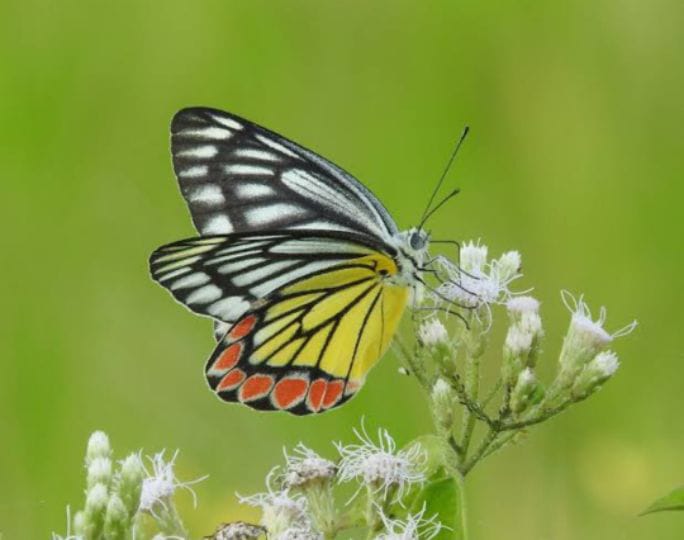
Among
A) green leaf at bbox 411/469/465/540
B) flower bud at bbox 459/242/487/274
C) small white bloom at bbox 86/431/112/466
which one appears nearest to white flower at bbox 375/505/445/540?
green leaf at bbox 411/469/465/540

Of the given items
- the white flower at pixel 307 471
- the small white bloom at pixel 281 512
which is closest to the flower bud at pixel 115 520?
the small white bloom at pixel 281 512

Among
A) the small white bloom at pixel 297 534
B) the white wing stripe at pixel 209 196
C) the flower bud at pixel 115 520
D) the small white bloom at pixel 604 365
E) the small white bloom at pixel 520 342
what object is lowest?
the small white bloom at pixel 297 534

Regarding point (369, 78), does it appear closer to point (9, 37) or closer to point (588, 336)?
point (9, 37)

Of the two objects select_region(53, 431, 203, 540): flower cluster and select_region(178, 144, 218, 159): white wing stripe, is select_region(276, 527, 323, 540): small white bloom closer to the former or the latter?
select_region(53, 431, 203, 540): flower cluster

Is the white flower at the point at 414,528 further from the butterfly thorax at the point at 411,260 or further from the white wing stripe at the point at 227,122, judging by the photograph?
the white wing stripe at the point at 227,122

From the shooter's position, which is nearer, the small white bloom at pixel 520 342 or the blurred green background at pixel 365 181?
the small white bloom at pixel 520 342

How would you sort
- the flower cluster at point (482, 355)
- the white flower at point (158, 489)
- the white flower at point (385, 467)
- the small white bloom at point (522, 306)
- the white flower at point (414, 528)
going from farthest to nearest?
A: the small white bloom at point (522, 306) → the white flower at point (158, 489) → the flower cluster at point (482, 355) → the white flower at point (385, 467) → the white flower at point (414, 528)

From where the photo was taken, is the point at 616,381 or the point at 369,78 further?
the point at 369,78

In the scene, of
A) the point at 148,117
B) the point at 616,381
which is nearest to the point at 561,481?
the point at 616,381
